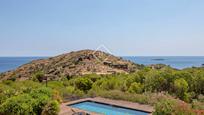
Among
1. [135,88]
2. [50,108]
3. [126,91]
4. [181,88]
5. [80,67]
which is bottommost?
[80,67]

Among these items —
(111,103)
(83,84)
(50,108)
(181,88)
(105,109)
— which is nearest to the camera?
(50,108)

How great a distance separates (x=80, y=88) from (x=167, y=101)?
13.7 meters

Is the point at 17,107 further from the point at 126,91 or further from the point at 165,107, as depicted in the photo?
the point at 126,91

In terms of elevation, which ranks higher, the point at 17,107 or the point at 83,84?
the point at 17,107

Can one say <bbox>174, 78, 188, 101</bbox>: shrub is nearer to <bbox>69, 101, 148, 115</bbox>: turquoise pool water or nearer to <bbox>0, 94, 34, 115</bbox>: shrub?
<bbox>69, 101, 148, 115</bbox>: turquoise pool water

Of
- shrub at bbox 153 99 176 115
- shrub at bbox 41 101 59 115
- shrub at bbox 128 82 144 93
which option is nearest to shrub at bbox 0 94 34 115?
shrub at bbox 41 101 59 115

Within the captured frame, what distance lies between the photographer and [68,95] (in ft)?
67.0

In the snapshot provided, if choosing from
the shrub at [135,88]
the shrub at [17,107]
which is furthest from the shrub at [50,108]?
the shrub at [135,88]

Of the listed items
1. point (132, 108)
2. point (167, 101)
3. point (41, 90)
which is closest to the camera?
point (167, 101)

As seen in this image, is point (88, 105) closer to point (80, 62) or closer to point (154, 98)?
point (154, 98)

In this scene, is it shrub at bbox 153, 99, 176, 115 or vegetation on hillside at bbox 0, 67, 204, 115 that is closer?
shrub at bbox 153, 99, 176, 115

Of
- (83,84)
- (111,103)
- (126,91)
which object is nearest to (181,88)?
(126,91)

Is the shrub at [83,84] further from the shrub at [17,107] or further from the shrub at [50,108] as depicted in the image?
the shrub at [17,107]

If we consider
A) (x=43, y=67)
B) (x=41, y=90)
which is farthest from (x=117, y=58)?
(x=41, y=90)
